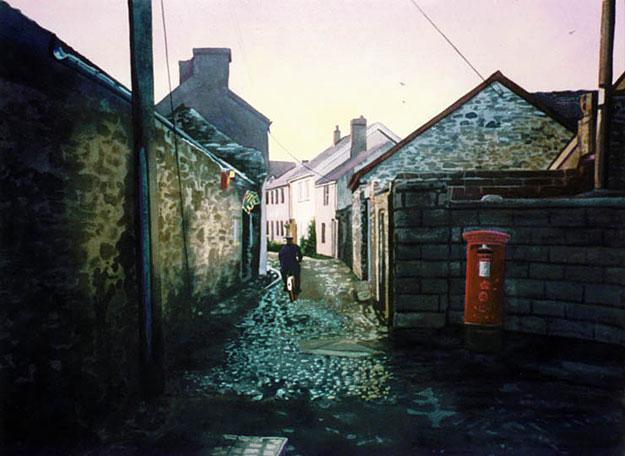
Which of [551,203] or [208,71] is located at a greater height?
[208,71]

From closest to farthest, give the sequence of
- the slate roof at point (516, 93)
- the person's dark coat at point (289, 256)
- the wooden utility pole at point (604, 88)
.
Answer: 1. the wooden utility pole at point (604, 88)
2. the person's dark coat at point (289, 256)
3. the slate roof at point (516, 93)

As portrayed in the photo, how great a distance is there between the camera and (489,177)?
9.43 m

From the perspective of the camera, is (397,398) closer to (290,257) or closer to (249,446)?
(249,446)

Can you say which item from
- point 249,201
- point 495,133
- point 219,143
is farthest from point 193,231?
point 495,133

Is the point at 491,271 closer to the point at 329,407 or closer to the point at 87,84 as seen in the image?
the point at 329,407

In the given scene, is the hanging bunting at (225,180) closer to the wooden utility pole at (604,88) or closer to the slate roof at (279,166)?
the wooden utility pole at (604,88)

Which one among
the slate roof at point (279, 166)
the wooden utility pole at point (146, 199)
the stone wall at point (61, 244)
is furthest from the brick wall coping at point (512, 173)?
the slate roof at point (279, 166)

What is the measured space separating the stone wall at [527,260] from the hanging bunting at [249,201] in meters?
8.63

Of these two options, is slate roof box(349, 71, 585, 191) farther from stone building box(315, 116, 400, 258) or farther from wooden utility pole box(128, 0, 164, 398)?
wooden utility pole box(128, 0, 164, 398)

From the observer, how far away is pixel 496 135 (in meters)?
14.2

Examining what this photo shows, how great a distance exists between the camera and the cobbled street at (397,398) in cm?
419

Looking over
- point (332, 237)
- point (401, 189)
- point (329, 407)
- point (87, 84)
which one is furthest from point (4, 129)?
point (332, 237)

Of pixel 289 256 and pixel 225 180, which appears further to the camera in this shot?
pixel 225 180

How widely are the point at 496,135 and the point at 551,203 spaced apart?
8.33 m
